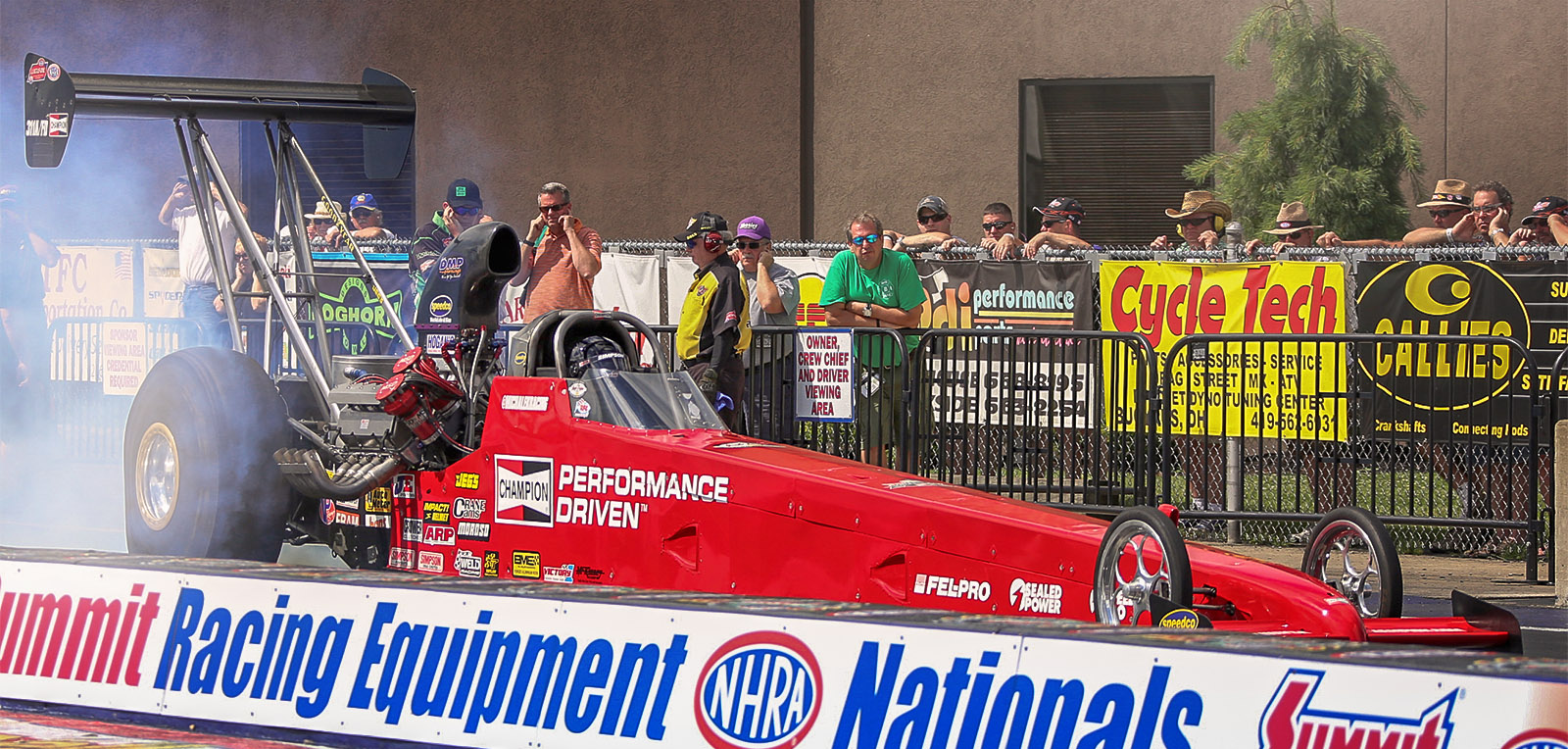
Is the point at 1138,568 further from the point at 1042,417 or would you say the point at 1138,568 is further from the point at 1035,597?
the point at 1042,417

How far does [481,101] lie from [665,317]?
6171 millimetres

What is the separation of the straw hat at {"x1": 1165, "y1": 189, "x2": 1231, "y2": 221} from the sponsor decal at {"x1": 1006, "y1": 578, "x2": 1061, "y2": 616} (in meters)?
8.65

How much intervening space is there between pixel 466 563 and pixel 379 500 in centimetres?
64

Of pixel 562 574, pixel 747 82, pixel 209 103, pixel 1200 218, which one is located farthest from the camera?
pixel 747 82

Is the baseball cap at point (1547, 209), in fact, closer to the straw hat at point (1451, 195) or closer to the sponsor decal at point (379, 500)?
the straw hat at point (1451, 195)

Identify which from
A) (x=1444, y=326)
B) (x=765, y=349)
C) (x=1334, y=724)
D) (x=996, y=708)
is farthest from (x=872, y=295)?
(x=1334, y=724)

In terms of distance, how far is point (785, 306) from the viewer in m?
13.0

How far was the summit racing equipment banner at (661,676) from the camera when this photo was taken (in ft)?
15.9

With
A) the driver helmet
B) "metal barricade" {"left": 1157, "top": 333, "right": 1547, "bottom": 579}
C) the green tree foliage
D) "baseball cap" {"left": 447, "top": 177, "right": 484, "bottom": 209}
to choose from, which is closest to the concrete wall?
the green tree foliage

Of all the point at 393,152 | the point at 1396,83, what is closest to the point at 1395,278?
the point at 1396,83

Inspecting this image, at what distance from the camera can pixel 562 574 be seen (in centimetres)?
745

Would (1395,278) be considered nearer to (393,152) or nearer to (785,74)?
(393,152)

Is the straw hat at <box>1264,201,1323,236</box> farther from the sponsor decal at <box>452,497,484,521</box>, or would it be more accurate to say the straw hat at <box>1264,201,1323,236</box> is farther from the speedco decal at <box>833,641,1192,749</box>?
the speedco decal at <box>833,641,1192,749</box>

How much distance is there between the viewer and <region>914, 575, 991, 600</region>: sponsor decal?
6574 millimetres
